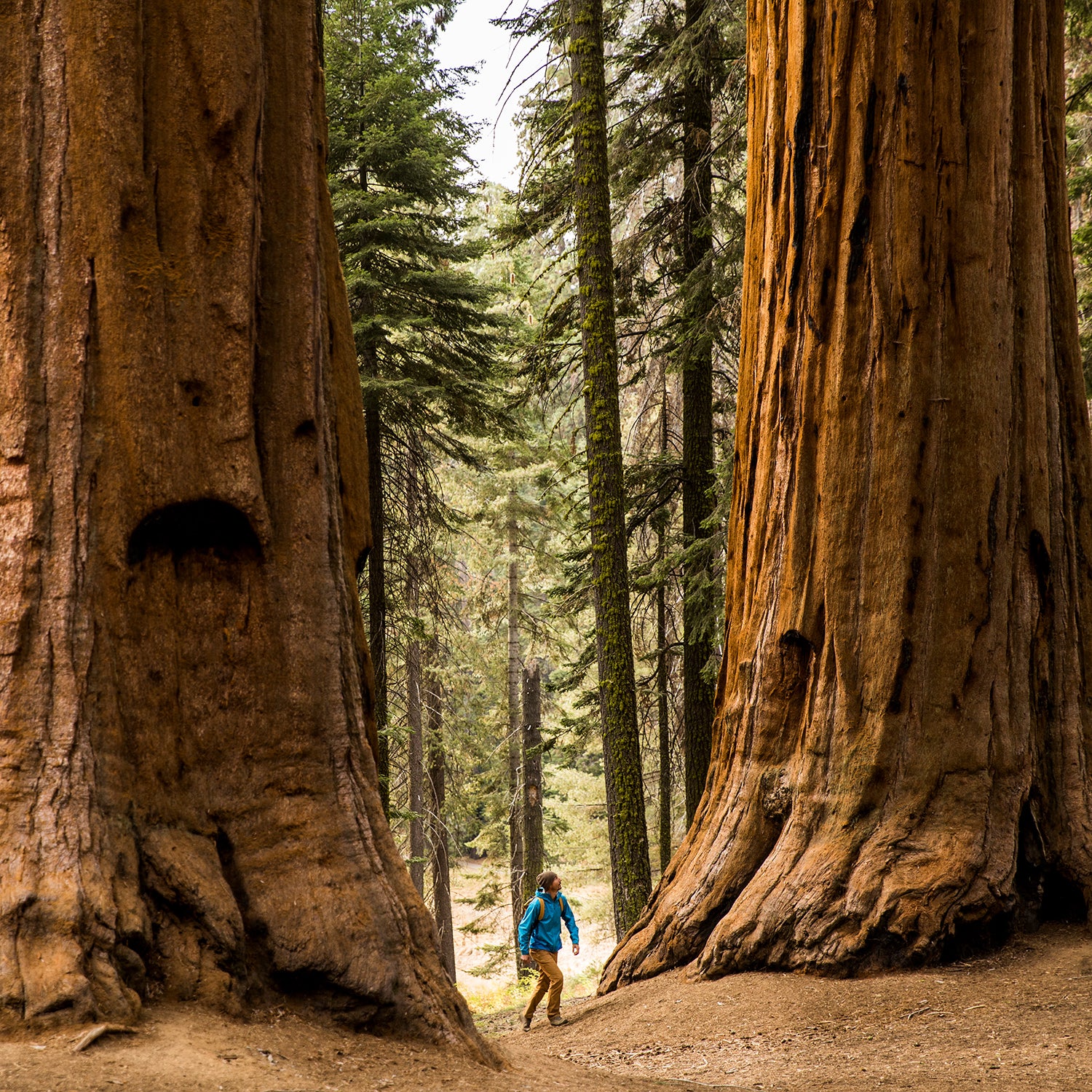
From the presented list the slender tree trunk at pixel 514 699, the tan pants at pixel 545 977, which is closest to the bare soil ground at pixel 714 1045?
the tan pants at pixel 545 977

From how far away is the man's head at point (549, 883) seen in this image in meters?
7.82

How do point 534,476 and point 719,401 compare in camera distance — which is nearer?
point 719,401

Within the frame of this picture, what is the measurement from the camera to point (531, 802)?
68.0ft

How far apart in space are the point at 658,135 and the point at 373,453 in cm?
577

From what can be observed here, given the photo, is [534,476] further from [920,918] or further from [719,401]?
[920,918]

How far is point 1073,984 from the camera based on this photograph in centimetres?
484

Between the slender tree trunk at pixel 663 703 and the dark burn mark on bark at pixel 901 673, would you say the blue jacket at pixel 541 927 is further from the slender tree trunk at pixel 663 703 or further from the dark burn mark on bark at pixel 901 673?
the slender tree trunk at pixel 663 703

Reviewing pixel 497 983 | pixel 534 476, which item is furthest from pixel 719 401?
pixel 497 983

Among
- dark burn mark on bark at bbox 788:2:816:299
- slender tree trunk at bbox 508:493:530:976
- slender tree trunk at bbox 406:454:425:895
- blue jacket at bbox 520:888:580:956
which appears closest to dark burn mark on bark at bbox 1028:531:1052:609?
dark burn mark on bark at bbox 788:2:816:299

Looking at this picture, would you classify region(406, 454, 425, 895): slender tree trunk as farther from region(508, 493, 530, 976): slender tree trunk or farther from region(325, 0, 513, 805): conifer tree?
region(325, 0, 513, 805): conifer tree

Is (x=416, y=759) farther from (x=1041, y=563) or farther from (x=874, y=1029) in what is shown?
(x=874, y=1029)

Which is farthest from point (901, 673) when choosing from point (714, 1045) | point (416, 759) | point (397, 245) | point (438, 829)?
point (416, 759)

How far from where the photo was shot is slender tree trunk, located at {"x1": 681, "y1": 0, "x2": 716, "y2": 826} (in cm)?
1131

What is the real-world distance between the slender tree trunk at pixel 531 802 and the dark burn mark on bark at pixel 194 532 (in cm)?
1618
